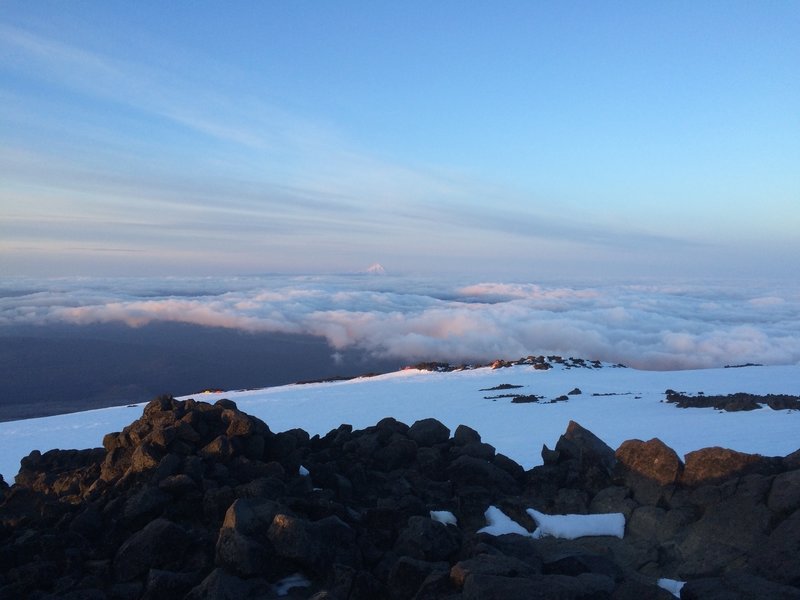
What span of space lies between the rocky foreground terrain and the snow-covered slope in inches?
122

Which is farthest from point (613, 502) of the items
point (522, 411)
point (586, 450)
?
point (522, 411)

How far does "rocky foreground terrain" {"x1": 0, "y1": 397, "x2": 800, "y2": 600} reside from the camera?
600 centimetres

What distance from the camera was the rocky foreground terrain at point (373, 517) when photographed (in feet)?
19.7

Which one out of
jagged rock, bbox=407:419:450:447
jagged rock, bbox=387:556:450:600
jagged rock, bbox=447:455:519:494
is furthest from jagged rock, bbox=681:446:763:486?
jagged rock, bbox=387:556:450:600

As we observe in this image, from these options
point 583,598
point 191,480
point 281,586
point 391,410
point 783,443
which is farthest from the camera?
point 391,410

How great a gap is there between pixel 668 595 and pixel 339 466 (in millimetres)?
4990

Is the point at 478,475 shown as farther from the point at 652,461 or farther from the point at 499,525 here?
the point at 652,461

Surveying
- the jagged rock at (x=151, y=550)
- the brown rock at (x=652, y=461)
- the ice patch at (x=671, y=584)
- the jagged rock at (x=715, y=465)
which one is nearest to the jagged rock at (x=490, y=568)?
the ice patch at (x=671, y=584)

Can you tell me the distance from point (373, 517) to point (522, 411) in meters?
12.5

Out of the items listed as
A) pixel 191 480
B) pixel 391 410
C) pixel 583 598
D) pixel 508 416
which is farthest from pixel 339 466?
pixel 391 410

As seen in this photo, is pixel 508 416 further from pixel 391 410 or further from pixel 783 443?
pixel 783 443

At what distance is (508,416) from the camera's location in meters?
18.5

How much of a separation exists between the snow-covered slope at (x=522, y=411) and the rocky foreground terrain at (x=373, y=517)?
311 centimetres

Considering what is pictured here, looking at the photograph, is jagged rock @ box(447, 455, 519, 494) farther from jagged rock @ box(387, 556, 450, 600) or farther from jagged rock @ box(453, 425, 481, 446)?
jagged rock @ box(387, 556, 450, 600)
